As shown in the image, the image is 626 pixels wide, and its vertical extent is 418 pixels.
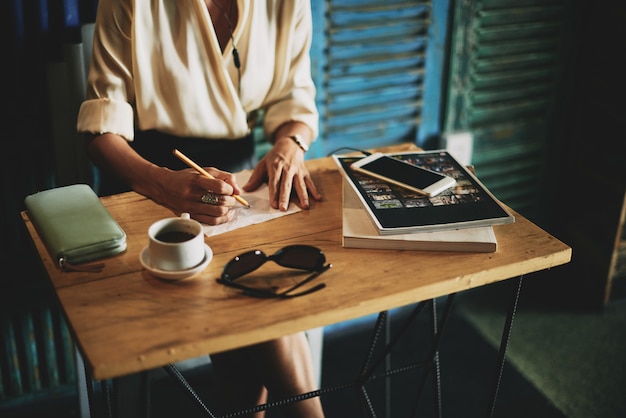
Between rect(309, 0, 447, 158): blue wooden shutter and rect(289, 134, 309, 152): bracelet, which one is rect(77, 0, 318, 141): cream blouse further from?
rect(309, 0, 447, 158): blue wooden shutter

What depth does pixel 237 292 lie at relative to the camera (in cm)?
116

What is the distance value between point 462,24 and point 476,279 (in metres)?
1.50

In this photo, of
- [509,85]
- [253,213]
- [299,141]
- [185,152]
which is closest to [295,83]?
[299,141]

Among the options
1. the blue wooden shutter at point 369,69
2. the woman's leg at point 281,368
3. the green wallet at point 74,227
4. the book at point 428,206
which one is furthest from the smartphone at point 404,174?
the blue wooden shutter at point 369,69

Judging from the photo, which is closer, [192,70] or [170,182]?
[170,182]

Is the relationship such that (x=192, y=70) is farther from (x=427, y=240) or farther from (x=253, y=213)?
(x=427, y=240)

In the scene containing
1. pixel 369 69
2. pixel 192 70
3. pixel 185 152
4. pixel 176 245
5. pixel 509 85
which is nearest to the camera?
pixel 176 245

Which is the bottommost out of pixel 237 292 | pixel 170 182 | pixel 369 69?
pixel 237 292

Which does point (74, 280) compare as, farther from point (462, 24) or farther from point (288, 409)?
point (462, 24)

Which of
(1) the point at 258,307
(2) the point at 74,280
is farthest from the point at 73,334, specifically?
(1) the point at 258,307

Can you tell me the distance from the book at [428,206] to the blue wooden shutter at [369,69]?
0.88 metres

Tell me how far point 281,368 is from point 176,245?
57 centimetres

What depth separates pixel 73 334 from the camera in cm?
105

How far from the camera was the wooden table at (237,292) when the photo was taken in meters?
1.04
